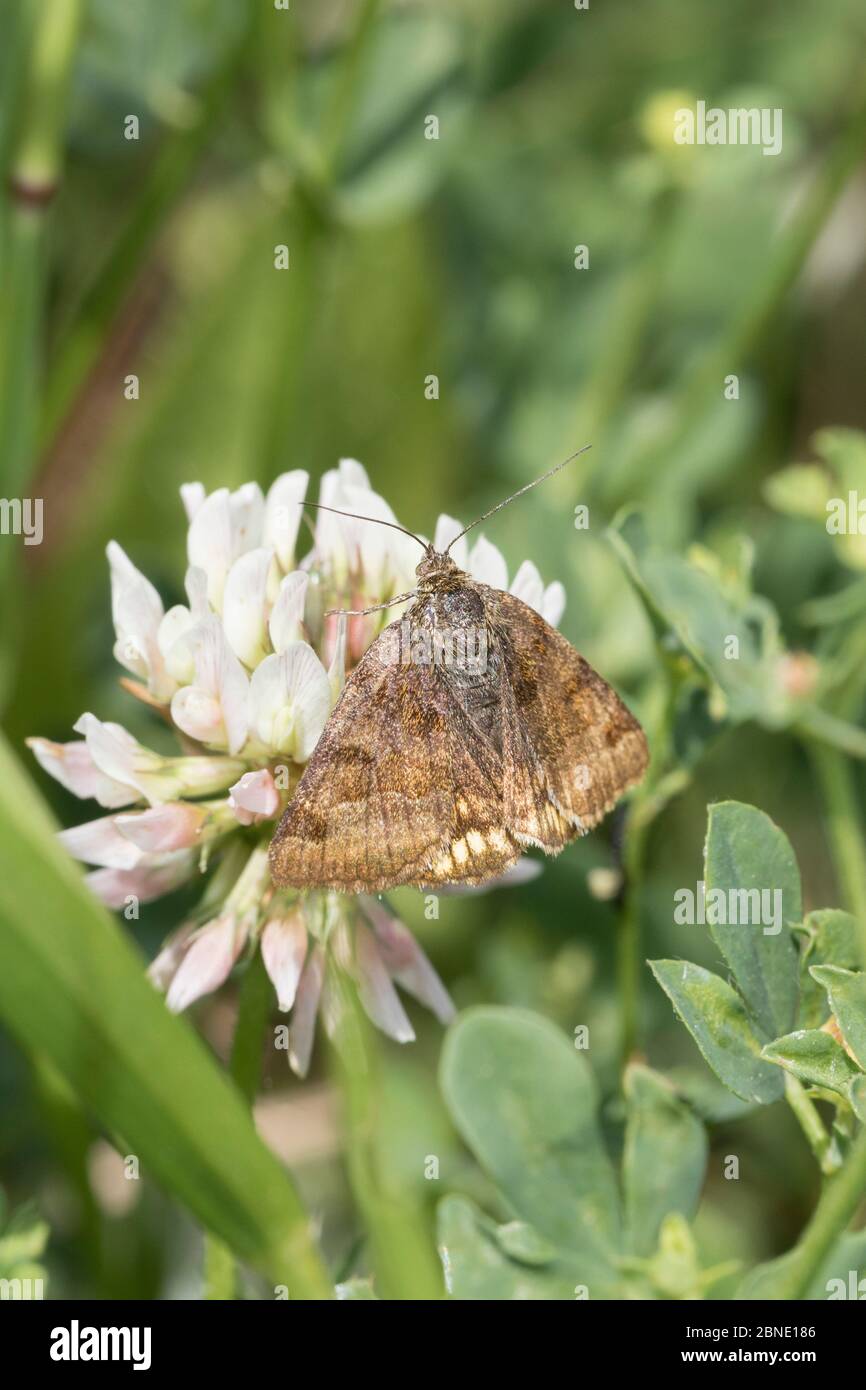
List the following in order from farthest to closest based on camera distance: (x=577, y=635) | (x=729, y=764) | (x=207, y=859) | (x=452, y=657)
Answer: (x=729, y=764) → (x=577, y=635) → (x=452, y=657) → (x=207, y=859)

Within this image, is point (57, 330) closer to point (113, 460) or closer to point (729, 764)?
point (113, 460)

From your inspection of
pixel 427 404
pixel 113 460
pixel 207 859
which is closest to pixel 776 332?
pixel 427 404

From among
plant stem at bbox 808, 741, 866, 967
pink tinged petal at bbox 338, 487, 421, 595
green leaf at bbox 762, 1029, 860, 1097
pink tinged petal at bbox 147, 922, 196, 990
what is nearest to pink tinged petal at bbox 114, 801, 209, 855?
pink tinged petal at bbox 147, 922, 196, 990

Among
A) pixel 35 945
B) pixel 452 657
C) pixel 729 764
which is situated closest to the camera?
pixel 35 945

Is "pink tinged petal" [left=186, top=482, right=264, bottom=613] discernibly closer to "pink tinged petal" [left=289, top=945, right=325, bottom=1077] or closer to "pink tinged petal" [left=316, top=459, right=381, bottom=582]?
"pink tinged petal" [left=316, top=459, right=381, bottom=582]

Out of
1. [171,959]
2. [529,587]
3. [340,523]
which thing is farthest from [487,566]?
[171,959]

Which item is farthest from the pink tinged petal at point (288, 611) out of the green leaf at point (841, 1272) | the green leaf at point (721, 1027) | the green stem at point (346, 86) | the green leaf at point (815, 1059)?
the green stem at point (346, 86)
